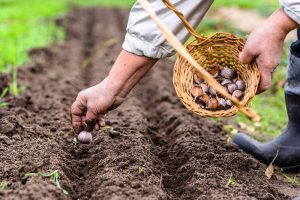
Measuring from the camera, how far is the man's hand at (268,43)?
2.50 m

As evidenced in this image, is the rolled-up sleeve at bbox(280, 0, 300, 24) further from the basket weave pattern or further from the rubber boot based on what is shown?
the rubber boot

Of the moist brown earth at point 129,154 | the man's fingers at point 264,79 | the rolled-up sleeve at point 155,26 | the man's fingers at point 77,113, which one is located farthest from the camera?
the man's fingers at point 77,113

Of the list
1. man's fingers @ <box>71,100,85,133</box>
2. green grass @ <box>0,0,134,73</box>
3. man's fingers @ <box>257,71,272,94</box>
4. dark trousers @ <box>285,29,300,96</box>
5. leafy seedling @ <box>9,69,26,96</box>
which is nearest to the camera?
man's fingers @ <box>257,71,272,94</box>

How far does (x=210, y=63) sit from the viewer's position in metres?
3.08

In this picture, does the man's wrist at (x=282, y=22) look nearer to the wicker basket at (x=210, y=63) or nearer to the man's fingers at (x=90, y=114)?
the wicker basket at (x=210, y=63)

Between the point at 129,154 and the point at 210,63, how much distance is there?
0.67 m

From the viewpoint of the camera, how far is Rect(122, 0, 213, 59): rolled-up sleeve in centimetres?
284

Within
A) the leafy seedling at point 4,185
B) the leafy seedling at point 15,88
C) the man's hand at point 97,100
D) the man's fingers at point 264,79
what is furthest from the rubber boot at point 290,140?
the leafy seedling at point 15,88

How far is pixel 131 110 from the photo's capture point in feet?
13.9

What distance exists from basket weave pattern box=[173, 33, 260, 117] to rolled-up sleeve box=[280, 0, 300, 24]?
362mm

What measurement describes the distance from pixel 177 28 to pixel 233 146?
88cm

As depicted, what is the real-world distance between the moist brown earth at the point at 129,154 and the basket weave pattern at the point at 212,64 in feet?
1.22

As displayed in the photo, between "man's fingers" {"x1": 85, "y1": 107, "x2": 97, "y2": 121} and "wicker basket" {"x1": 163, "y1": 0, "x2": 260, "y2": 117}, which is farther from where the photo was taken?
"man's fingers" {"x1": 85, "y1": 107, "x2": 97, "y2": 121}

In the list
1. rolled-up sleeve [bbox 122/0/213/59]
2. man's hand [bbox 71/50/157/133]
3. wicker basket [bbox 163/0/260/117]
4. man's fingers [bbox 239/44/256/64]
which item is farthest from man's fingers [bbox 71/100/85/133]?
man's fingers [bbox 239/44/256/64]
